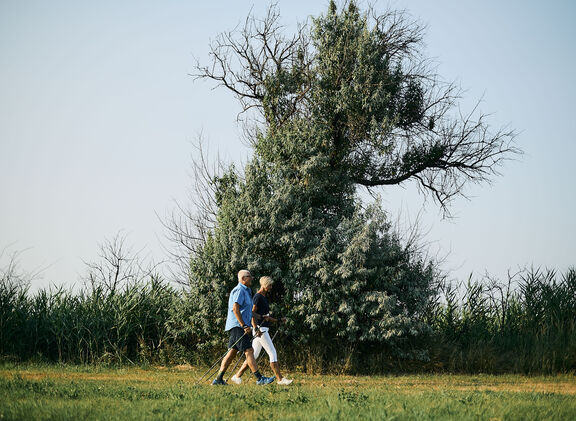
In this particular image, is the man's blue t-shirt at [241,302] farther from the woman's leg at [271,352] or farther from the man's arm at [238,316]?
the woman's leg at [271,352]

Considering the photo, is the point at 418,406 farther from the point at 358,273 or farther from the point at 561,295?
the point at 561,295

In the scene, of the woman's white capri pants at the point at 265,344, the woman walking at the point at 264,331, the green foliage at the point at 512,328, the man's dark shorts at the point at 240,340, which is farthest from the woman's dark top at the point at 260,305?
the green foliage at the point at 512,328

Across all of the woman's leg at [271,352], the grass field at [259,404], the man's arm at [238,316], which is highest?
the man's arm at [238,316]

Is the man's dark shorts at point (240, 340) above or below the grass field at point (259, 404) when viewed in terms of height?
above

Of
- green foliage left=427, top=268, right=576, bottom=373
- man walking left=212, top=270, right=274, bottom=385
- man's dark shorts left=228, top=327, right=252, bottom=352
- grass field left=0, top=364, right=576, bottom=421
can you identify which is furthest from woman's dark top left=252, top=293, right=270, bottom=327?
green foliage left=427, top=268, right=576, bottom=373

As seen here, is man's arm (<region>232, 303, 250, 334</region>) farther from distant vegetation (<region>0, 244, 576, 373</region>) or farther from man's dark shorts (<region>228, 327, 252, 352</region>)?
distant vegetation (<region>0, 244, 576, 373</region>)

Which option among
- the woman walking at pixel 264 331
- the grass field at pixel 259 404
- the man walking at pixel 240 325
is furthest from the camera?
the woman walking at pixel 264 331

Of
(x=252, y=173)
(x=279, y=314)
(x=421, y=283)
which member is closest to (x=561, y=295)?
(x=421, y=283)

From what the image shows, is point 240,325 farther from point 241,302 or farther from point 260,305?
point 260,305

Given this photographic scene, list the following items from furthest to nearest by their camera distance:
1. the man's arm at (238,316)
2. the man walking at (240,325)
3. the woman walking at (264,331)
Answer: the woman walking at (264,331) < the man walking at (240,325) < the man's arm at (238,316)

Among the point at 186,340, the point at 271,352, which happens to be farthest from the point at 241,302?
the point at 186,340

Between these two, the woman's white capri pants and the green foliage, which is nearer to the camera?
the woman's white capri pants

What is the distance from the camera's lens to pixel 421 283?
18.5 meters

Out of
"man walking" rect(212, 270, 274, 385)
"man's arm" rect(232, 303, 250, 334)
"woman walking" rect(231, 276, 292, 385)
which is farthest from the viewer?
"woman walking" rect(231, 276, 292, 385)
